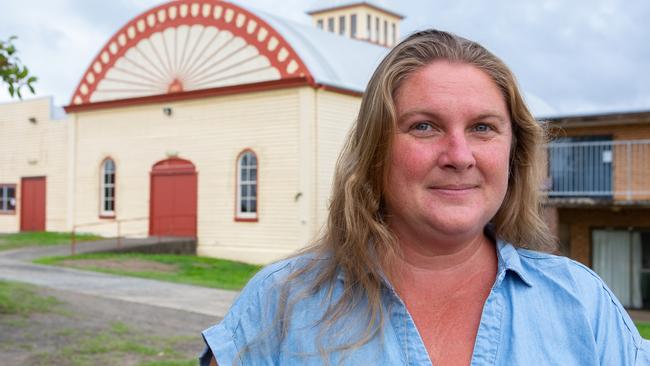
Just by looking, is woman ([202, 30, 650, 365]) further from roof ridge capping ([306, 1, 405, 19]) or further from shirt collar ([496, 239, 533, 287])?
roof ridge capping ([306, 1, 405, 19])

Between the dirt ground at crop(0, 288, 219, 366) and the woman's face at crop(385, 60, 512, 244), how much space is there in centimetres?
636

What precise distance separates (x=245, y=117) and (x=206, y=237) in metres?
3.76

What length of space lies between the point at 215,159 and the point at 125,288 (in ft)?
31.6

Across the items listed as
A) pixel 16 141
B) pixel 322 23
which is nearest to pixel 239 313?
pixel 16 141

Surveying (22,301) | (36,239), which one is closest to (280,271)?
(22,301)

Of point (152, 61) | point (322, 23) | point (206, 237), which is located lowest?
point (206, 237)

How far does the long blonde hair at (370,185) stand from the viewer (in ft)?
7.30

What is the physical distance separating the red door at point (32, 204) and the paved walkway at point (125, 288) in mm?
9718

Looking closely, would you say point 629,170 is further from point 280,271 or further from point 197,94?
point 280,271

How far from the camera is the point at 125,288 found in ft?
49.5

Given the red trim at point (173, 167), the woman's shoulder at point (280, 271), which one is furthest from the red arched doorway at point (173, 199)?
the woman's shoulder at point (280, 271)

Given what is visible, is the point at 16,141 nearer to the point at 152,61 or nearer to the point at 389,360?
the point at 152,61

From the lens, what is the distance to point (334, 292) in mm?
2246

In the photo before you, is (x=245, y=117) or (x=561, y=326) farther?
(x=245, y=117)
